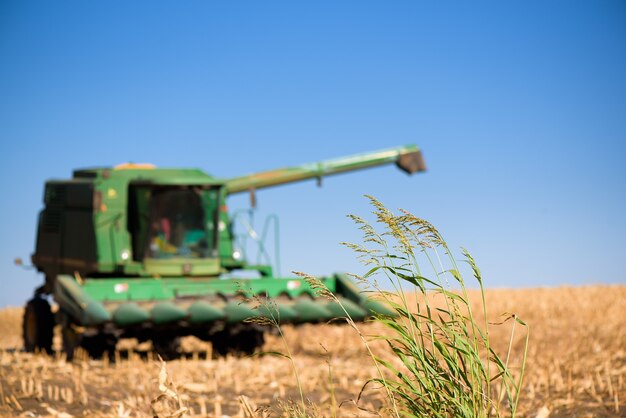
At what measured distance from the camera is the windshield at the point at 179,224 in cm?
1206

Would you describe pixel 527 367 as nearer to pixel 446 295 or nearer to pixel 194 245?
pixel 446 295

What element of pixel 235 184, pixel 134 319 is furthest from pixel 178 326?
pixel 235 184

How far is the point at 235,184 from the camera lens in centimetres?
1430

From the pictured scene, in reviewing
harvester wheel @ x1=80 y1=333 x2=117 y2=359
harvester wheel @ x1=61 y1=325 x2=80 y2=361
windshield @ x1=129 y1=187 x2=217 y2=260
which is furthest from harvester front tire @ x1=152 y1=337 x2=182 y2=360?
windshield @ x1=129 y1=187 x2=217 y2=260

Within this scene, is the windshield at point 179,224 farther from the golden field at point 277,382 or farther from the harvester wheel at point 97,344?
the harvester wheel at point 97,344

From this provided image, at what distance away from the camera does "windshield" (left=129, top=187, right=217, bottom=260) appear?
12062 mm

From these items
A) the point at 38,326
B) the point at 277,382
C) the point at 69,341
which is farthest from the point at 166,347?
the point at 277,382

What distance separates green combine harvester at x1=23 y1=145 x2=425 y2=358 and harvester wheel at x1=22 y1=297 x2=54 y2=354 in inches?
0.6

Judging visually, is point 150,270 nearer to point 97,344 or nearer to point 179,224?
point 179,224

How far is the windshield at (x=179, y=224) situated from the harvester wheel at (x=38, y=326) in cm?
172

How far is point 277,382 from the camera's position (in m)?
7.12

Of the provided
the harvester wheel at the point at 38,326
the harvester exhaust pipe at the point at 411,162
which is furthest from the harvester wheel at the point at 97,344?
the harvester exhaust pipe at the point at 411,162

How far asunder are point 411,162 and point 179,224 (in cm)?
665

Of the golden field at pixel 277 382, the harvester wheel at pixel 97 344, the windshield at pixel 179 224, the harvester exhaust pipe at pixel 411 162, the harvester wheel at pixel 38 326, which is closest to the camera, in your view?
the golden field at pixel 277 382
